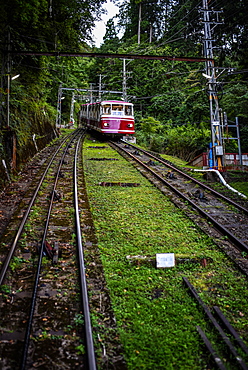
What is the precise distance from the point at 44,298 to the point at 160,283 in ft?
6.23

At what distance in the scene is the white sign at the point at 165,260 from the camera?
6.05 meters

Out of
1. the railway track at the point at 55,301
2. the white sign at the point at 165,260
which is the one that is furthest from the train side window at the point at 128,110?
the white sign at the point at 165,260

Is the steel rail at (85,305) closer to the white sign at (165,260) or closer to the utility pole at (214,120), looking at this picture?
the white sign at (165,260)

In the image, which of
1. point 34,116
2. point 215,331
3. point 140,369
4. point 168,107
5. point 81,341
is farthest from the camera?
point 168,107

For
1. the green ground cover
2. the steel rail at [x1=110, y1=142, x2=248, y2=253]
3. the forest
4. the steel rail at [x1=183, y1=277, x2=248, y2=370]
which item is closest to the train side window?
the forest

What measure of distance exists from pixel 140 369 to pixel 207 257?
317 centimetres

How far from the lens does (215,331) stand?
4.39 meters

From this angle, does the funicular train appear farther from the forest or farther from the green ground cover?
the green ground cover

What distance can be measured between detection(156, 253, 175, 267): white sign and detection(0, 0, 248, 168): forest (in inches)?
329

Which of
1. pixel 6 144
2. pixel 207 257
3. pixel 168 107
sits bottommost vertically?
pixel 207 257

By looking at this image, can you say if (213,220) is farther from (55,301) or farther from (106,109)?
(106,109)

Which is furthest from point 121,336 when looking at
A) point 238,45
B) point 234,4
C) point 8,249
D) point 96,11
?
point 234,4

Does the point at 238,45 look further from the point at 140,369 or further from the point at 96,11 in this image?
the point at 140,369

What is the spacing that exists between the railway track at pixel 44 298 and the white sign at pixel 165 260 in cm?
138
